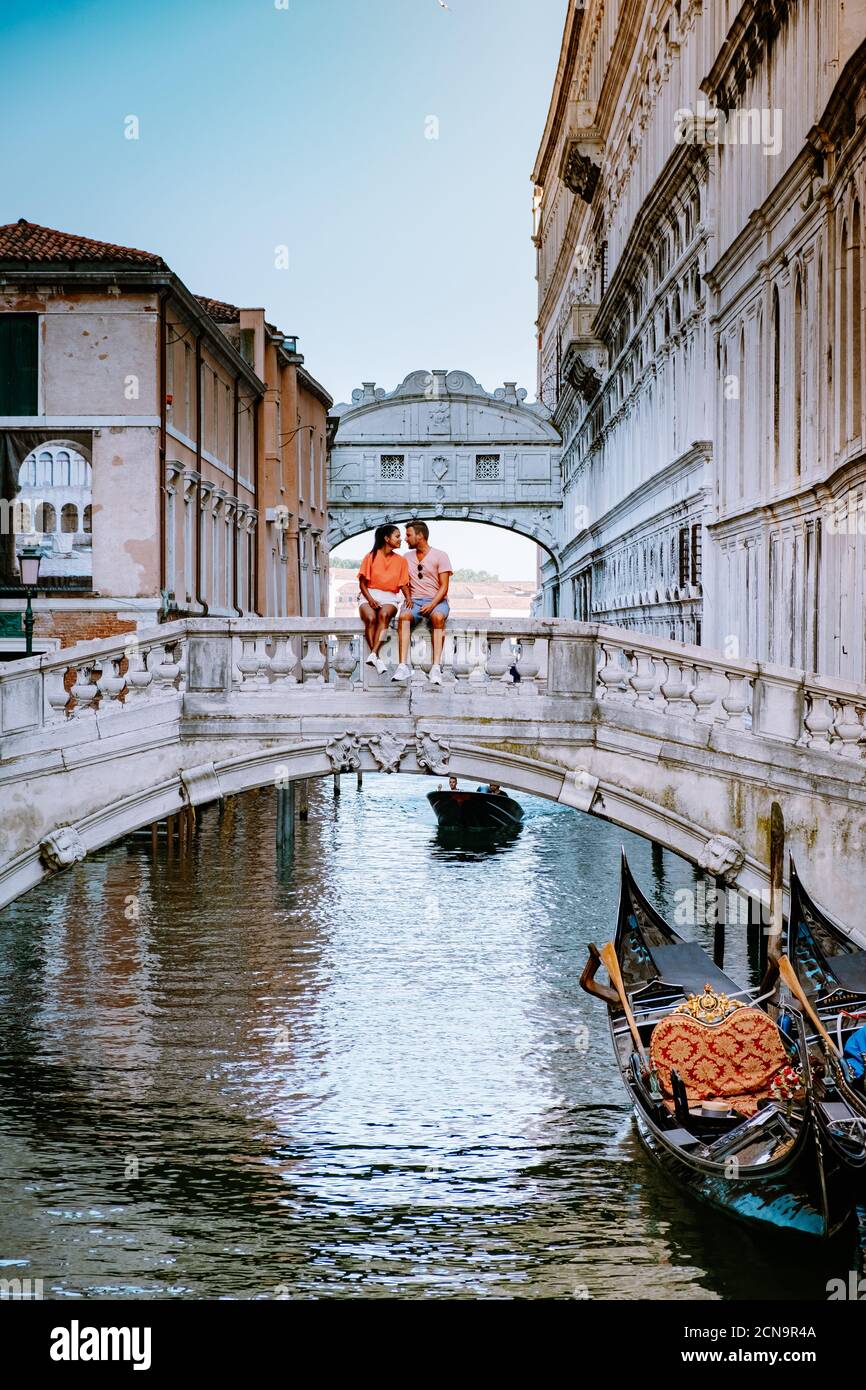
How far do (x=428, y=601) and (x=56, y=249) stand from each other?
44.0 feet

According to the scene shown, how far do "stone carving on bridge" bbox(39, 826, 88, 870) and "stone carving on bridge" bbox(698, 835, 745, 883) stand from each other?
15.0 feet

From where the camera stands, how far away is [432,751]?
1303 centimetres

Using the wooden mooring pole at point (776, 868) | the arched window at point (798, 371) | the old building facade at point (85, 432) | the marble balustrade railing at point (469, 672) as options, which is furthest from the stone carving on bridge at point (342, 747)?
the old building facade at point (85, 432)

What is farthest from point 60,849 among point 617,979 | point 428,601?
point 617,979

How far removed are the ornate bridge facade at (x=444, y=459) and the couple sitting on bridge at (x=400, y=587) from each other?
3484cm

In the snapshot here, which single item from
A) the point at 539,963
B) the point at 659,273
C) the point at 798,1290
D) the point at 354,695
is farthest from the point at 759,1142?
the point at 659,273

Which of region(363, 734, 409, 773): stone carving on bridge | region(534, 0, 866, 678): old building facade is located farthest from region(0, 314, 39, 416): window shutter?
region(363, 734, 409, 773): stone carving on bridge

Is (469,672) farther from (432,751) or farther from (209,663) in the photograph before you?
(209,663)

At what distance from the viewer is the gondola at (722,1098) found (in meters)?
10.2

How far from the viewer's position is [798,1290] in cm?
1067

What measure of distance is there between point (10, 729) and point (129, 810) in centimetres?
127

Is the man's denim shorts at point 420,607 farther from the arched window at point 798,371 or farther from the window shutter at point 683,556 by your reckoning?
the window shutter at point 683,556

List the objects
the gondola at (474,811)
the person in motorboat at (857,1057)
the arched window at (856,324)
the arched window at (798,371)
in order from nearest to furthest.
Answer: the person in motorboat at (857,1057), the arched window at (856,324), the arched window at (798,371), the gondola at (474,811)
